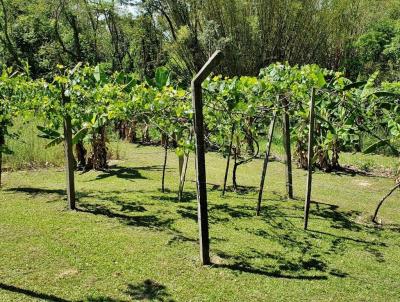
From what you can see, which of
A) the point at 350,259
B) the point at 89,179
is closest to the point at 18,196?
the point at 89,179

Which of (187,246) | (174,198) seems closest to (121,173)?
(174,198)

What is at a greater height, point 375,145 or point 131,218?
point 375,145

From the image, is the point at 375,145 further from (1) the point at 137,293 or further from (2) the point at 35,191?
(2) the point at 35,191

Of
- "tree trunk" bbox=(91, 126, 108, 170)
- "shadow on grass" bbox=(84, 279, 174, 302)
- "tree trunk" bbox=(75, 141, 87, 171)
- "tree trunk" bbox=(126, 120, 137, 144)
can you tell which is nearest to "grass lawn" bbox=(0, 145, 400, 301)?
"shadow on grass" bbox=(84, 279, 174, 302)

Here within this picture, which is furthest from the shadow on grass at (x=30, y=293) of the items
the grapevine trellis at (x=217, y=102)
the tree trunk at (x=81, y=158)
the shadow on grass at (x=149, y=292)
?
the tree trunk at (x=81, y=158)

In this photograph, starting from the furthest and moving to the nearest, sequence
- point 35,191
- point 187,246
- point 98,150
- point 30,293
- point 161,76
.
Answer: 1. point 98,150
2. point 161,76
3. point 35,191
4. point 187,246
5. point 30,293

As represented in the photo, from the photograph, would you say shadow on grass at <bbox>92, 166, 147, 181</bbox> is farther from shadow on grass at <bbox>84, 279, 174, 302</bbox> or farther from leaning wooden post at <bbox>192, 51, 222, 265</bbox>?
shadow on grass at <bbox>84, 279, 174, 302</bbox>

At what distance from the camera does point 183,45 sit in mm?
19328

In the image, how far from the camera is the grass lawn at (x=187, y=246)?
4.16 m

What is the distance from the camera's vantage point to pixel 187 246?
206 inches

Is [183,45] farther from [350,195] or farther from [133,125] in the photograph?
[350,195]

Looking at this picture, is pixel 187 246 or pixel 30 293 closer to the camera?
pixel 30 293

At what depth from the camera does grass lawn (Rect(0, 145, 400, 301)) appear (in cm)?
416

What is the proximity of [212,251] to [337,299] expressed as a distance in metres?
1.61
